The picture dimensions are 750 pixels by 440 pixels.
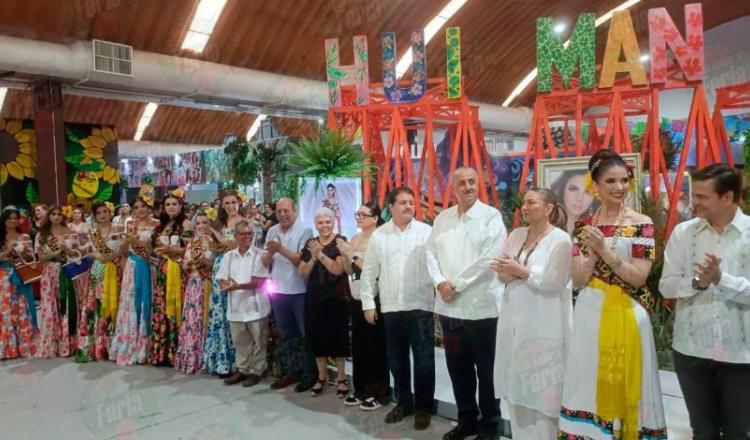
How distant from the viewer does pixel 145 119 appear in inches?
625

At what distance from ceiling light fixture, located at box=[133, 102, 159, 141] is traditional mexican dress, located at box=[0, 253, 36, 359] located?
11154 millimetres

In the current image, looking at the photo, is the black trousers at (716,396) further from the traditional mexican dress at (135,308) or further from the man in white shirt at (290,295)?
the traditional mexican dress at (135,308)

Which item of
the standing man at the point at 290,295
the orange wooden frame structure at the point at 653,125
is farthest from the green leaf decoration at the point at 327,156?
the orange wooden frame structure at the point at 653,125

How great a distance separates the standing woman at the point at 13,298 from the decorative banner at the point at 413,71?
3.75 metres

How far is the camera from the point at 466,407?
2.91 meters

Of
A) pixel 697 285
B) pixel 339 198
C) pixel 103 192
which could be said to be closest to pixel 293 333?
pixel 339 198

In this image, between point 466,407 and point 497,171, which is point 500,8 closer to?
point 497,171

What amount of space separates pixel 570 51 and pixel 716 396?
3686 mm

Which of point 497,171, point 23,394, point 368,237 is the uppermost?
point 497,171

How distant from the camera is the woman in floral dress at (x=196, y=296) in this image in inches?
172

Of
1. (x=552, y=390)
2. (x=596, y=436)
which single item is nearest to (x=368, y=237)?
(x=552, y=390)

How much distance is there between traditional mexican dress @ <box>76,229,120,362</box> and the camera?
15.9ft

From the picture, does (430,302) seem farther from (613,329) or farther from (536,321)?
(613,329)

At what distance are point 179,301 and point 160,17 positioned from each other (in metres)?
6.83
